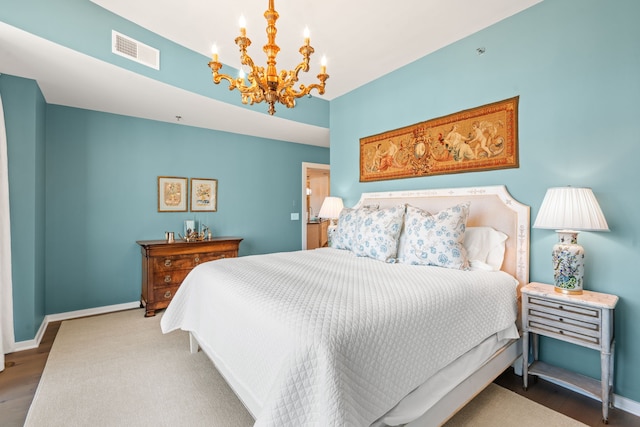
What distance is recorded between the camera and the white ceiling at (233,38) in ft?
7.33

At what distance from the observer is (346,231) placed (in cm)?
289

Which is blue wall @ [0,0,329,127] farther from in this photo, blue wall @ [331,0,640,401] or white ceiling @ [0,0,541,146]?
blue wall @ [331,0,640,401]

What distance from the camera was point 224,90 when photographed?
123 inches

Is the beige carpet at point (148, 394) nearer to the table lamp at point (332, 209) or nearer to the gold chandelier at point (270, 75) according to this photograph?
the gold chandelier at point (270, 75)

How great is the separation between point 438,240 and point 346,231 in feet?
3.07

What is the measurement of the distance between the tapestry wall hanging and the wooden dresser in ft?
7.61

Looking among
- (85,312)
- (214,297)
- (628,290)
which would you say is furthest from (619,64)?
(85,312)

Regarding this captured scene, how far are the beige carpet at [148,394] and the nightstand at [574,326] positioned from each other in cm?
26

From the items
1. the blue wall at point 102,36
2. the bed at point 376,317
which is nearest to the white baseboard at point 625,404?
the bed at point 376,317

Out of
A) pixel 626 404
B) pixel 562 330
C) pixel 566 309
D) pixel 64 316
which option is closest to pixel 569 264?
pixel 566 309

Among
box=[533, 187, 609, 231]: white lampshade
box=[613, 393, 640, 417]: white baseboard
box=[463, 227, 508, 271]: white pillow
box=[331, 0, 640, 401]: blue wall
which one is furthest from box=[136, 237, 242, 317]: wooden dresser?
box=[613, 393, 640, 417]: white baseboard

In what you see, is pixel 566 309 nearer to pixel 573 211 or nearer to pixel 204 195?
pixel 573 211

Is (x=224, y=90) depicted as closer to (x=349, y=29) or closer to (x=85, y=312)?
(x=349, y=29)

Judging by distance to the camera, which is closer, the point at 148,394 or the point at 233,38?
the point at 148,394
